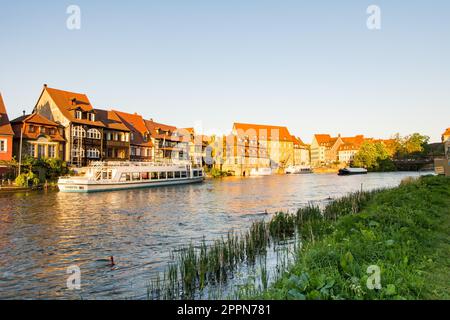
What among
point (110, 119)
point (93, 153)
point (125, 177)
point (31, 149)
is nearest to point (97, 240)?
point (125, 177)

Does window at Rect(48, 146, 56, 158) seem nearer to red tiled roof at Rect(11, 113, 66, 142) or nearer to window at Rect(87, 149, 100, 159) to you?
red tiled roof at Rect(11, 113, 66, 142)

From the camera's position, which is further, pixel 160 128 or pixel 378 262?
pixel 160 128

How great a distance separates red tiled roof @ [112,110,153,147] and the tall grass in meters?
62.5

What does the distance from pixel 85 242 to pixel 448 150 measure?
6934 centimetres

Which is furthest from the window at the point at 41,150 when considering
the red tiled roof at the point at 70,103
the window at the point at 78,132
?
the red tiled roof at the point at 70,103

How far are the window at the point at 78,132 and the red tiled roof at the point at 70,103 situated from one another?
3.70ft

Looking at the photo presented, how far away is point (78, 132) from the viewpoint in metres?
62.0

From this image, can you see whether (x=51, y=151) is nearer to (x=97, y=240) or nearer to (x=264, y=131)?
(x=97, y=240)

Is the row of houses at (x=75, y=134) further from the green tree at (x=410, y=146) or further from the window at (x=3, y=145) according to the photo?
the green tree at (x=410, y=146)

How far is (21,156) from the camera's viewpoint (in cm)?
5078

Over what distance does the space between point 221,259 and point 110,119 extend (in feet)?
216

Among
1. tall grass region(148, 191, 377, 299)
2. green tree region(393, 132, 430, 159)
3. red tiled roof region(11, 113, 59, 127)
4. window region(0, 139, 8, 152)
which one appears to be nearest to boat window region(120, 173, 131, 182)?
red tiled roof region(11, 113, 59, 127)

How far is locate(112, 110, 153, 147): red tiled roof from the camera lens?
78.6 m
